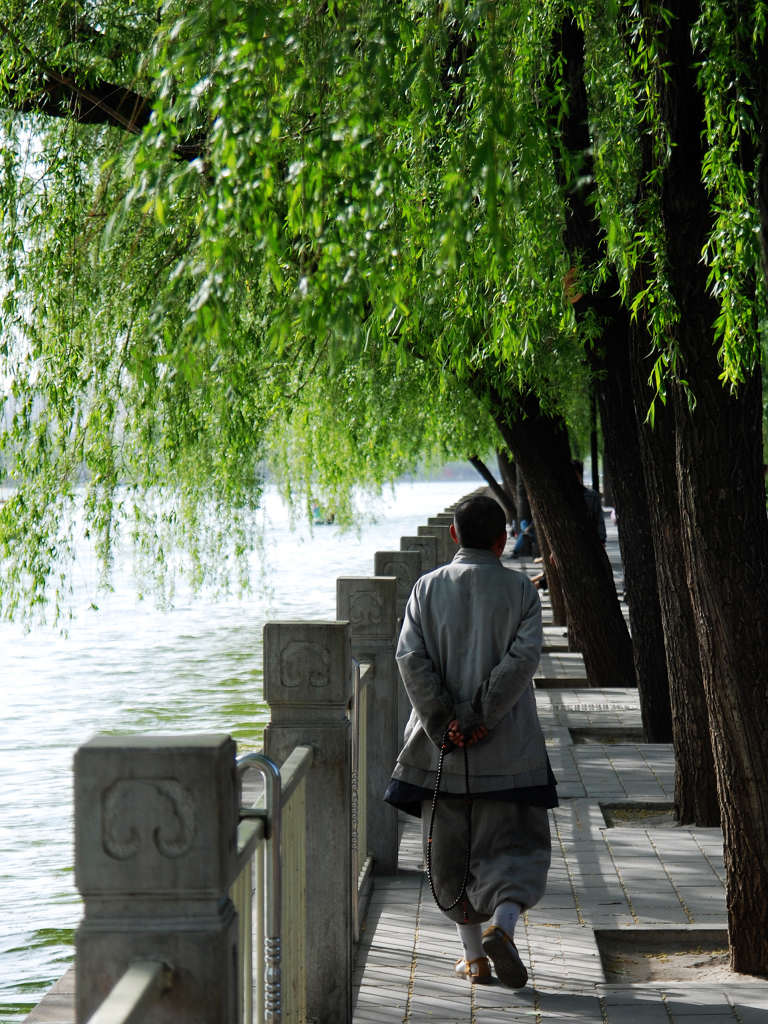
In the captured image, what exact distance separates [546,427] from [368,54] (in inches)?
349

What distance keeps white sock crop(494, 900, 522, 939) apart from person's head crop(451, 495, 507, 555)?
1321 millimetres

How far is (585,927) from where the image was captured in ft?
19.5

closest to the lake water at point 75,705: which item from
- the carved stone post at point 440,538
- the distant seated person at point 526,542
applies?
the carved stone post at point 440,538

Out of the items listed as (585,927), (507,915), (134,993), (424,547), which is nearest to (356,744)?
(585,927)

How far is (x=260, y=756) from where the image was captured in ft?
11.1

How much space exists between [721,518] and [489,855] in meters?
1.55

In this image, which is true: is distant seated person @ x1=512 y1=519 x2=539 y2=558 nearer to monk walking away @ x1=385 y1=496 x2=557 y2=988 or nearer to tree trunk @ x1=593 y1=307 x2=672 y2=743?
tree trunk @ x1=593 y1=307 x2=672 y2=743

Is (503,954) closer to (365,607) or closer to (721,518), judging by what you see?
(721,518)

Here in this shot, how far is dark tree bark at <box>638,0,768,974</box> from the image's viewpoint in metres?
5.18

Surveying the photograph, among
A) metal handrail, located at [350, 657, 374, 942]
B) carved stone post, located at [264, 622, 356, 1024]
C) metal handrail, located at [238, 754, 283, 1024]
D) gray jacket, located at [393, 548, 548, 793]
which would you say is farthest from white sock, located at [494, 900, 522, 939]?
metal handrail, located at [238, 754, 283, 1024]

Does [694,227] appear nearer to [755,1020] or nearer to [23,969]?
[755,1020]

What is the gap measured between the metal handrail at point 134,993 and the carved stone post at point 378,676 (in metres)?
4.33

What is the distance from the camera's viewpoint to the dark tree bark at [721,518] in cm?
518

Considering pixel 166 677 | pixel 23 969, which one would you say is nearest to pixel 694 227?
pixel 23 969
